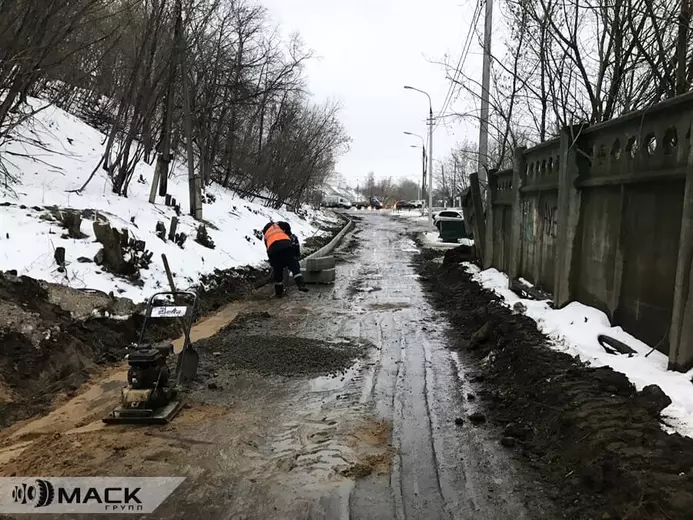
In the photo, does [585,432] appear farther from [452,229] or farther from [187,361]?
[452,229]

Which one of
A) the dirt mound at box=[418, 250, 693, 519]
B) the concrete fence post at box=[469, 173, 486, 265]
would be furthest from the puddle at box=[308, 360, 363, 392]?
the concrete fence post at box=[469, 173, 486, 265]

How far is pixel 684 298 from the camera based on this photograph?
4426mm

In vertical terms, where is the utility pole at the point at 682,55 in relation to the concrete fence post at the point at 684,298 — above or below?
above

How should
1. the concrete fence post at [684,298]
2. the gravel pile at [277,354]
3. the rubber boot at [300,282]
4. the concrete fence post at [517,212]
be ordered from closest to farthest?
the concrete fence post at [684,298] → the gravel pile at [277,354] → the concrete fence post at [517,212] → the rubber boot at [300,282]

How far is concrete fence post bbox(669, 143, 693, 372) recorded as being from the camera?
431cm

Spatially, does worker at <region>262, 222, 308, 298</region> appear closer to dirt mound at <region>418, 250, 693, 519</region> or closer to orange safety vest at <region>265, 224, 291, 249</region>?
orange safety vest at <region>265, 224, 291, 249</region>

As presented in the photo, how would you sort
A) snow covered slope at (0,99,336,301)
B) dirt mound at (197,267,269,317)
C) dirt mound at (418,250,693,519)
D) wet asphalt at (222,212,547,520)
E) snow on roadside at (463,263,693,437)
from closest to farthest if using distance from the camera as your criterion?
dirt mound at (418,250,693,519) < wet asphalt at (222,212,547,520) < snow on roadside at (463,263,693,437) < snow covered slope at (0,99,336,301) < dirt mound at (197,267,269,317)

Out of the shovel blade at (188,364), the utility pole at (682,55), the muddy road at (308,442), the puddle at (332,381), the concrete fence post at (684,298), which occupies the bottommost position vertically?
the puddle at (332,381)

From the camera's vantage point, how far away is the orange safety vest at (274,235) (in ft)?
38.1

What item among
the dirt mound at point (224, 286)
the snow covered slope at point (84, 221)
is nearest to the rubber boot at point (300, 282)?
the dirt mound at point (224, 286)

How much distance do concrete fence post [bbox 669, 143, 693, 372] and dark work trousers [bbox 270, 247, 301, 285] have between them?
8.21 m

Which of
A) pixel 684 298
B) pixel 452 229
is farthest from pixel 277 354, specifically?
pixel 452 229

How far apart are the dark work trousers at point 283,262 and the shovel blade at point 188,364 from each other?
5905mm

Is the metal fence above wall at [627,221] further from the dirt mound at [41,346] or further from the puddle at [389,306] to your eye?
the dirt mound at [41,346]
